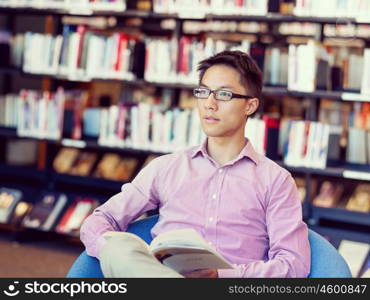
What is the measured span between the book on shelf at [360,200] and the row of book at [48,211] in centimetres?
170

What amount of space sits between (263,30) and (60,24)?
2152 millimetres

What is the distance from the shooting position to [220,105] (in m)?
2.59

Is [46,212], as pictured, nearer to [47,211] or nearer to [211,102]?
[47,211]

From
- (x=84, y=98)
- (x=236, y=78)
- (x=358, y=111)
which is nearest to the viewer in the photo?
(x=236, y=78)

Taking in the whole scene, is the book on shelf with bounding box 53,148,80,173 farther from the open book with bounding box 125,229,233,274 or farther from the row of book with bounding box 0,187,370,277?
the open book with bounding box 125,229,233,274

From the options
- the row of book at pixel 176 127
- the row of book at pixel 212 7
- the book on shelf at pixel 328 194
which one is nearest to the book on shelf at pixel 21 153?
the row of book at pixel 176 127

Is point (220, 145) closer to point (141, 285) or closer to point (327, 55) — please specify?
point (141, 285)

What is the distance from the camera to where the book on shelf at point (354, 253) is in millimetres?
4578

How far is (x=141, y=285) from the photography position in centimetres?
209

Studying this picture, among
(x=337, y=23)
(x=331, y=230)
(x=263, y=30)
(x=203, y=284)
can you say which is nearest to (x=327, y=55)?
(x=337, y=23)

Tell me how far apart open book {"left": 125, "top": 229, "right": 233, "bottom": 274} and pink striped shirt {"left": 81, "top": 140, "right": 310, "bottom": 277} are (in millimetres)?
208

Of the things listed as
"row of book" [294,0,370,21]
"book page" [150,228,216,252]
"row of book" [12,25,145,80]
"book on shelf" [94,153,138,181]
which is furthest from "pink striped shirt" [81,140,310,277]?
"book on shelf" [94,153,138,181]

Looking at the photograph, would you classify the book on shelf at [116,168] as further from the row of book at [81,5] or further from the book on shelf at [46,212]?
Result: the row of book at [81,5]

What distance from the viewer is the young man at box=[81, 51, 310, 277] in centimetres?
248
